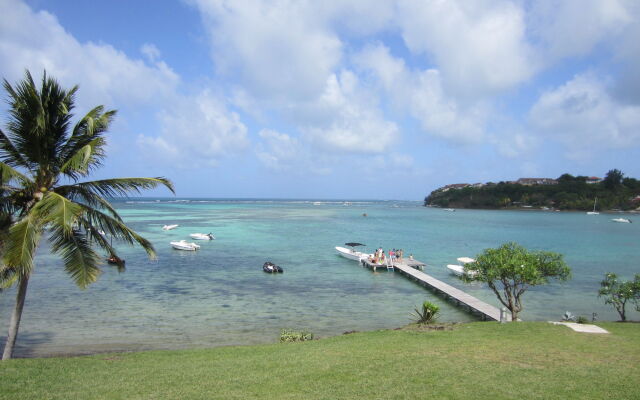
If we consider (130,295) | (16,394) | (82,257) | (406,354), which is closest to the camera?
(16,394)

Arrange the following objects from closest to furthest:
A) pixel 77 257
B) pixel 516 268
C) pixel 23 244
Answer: pixel 23 244 < pixel 77 257 < pixel 516 268

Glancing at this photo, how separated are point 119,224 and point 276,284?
16.4 m

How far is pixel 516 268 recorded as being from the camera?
1471 centimetres

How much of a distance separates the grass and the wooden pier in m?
6.68

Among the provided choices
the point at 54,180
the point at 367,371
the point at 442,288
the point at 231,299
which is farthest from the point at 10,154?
the point at 442,288

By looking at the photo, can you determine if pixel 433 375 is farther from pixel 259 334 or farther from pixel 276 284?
pixel 276 284

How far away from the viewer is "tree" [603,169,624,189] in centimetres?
14075

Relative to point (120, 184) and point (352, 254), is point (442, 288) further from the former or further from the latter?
point (120, 184)

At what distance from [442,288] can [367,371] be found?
16258mm

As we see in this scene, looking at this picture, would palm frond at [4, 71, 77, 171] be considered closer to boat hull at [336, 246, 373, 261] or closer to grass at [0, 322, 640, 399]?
grass at [0, 322, 640, 399]

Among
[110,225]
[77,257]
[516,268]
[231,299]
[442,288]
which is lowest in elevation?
[231,299]

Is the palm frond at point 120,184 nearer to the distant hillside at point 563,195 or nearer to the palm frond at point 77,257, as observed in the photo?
the palm frond at point 77,257

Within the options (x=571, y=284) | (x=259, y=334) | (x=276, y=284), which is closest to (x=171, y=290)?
(x=276, y=284)

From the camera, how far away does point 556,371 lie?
8164 millimetres
